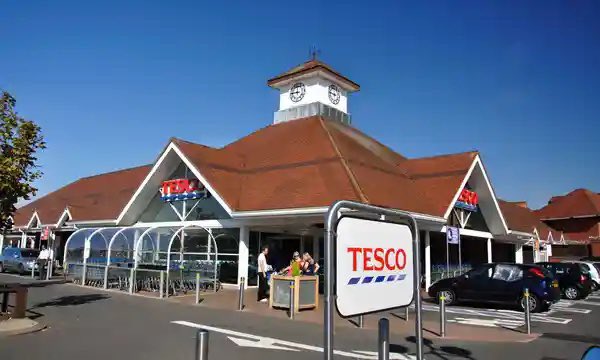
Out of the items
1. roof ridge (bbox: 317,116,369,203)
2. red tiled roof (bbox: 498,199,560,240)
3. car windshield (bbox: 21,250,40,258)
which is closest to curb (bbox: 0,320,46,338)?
roof ridge (bbox: 317,116,369,203)

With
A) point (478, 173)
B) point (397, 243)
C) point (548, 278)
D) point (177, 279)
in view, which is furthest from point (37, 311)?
point (478, 173)

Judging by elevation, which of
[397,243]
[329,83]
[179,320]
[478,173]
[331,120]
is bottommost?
[179,320]

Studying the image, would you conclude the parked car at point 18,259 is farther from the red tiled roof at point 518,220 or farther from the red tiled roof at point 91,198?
the red tiled roof at point 518,220

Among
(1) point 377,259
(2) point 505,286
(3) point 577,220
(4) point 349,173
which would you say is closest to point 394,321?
(2) point 505,286

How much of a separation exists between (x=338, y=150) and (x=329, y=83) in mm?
10927

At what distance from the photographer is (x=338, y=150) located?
874 inches

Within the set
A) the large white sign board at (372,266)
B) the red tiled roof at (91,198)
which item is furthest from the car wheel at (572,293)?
the red tiled roof at (91,198)

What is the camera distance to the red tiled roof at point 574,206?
5422 centimetres

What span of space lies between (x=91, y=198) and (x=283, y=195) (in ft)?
71.7

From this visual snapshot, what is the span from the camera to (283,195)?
19938 millimetres

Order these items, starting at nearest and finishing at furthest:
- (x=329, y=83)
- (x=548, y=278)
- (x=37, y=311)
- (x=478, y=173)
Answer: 1. (x=37, y=311)
2. (x=548, y=278)
3. (x=478, y=173)
4. (x=329, y=83)

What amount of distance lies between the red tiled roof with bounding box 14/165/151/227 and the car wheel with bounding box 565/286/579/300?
903 inches

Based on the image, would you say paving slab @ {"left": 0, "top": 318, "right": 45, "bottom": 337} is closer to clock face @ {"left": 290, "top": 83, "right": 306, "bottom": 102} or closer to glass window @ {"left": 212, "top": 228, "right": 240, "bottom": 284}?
glass window @ {"left": 212, "top": 228, "right": 240, "bottom": 284}

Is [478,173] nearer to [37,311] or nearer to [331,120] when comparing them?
[331,120]
